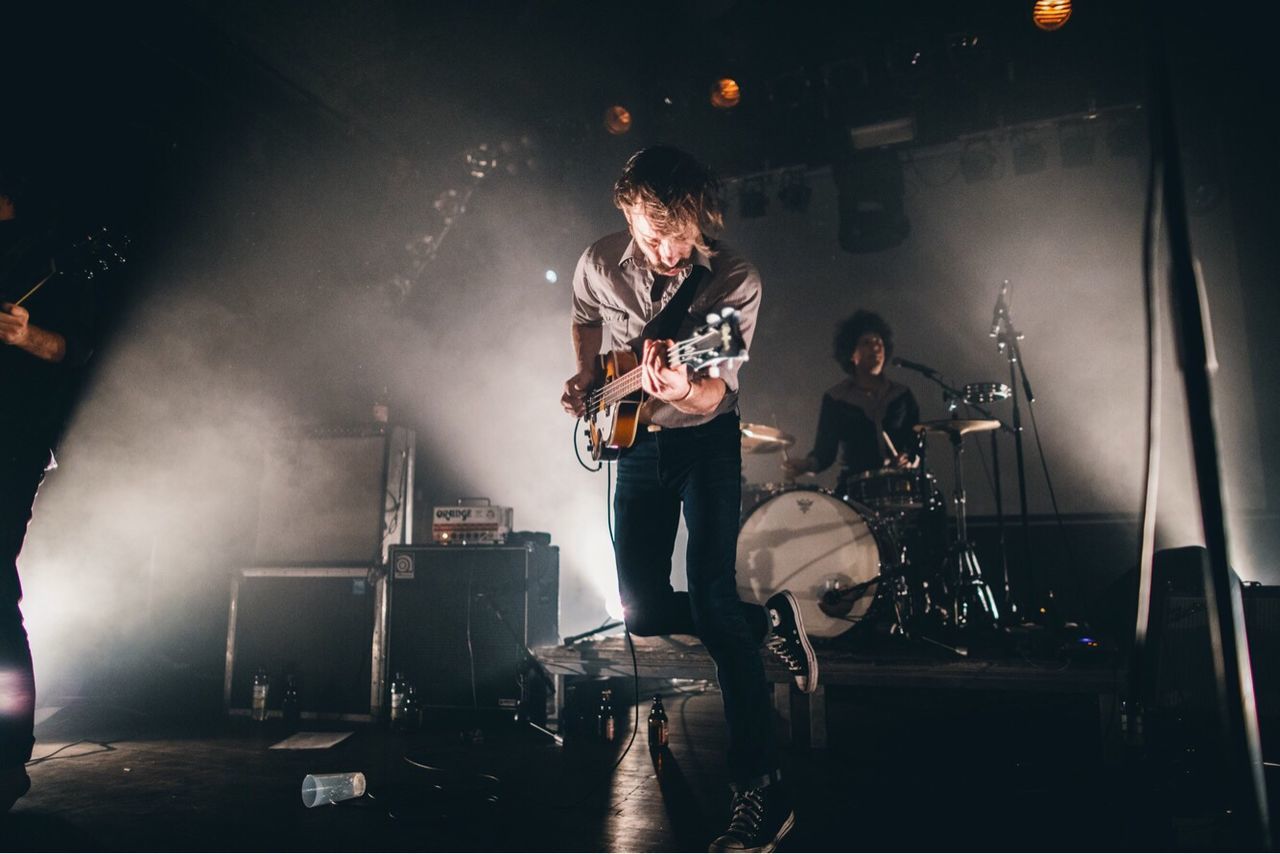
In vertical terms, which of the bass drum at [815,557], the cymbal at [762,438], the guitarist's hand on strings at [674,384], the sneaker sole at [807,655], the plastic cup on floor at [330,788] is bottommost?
the plastic cup on floor at [330,788]

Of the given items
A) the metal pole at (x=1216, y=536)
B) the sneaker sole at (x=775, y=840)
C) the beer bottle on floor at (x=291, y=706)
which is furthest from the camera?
the beer bottle on floor at (x=291, y=706)

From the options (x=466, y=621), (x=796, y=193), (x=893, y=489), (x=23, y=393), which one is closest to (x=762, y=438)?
(x=893, y=489)

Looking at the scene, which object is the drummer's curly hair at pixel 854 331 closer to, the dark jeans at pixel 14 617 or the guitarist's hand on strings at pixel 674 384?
the guitarist's hand on strings at pixel 674 384

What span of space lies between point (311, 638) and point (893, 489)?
3908mm

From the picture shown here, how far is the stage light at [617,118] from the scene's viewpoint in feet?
24.2

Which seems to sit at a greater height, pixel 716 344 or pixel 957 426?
pixel 957 426

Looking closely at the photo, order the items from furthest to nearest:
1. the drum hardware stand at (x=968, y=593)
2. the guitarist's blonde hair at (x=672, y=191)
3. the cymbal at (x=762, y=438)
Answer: the cymbal at (x=762, y=438) → the drum hardware stand at (x=968, y=593) → the guitarist's blonde hair at (x=672, y=191)

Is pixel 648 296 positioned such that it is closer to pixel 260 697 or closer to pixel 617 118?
pixel 260 697

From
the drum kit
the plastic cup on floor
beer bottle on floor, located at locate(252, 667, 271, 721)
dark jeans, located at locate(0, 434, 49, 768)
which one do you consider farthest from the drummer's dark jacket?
dark jeans, located at locate(0, 434, 49, 768)

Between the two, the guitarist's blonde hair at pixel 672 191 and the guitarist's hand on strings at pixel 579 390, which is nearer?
the guitarist's blonde hair at pixel 672 191

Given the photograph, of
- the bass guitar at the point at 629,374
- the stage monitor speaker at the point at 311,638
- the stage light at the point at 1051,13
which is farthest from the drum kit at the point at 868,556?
the stage light at the point at 1051,13

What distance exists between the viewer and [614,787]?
122 inches

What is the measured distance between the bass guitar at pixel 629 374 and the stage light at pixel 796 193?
18.0ft

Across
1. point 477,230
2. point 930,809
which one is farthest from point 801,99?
point 930,809
